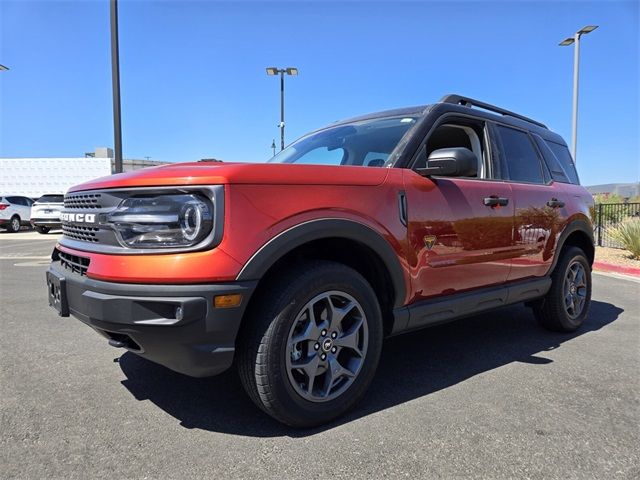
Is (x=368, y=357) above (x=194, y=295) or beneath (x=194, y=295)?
beneath

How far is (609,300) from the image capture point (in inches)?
251

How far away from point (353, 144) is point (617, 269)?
27.4 feet

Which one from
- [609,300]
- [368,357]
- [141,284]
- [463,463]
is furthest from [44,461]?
[609,300]

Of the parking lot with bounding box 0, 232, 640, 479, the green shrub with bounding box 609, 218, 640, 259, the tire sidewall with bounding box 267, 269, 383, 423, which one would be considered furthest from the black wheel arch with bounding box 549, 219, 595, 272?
the green shrub with bounding box 609, 218, 640, 259

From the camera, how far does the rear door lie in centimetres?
383

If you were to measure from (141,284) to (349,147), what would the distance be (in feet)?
6.56

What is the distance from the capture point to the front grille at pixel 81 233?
2545 millimetres

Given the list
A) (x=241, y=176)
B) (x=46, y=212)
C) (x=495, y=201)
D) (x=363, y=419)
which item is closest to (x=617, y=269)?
(x=495, y=201)

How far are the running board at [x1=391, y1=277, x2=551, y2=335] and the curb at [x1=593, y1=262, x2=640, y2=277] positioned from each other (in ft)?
21.4

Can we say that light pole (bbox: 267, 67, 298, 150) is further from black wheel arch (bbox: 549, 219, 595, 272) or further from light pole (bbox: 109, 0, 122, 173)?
black wheel arch (bbox: 549, 219, 595, 272)

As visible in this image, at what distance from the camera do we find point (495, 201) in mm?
3516

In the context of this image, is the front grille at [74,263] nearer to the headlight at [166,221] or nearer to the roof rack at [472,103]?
the headlight at [166,221]

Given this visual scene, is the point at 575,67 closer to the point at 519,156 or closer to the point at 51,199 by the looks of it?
the point at 519,156

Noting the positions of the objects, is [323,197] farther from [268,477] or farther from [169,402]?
[169,402]
